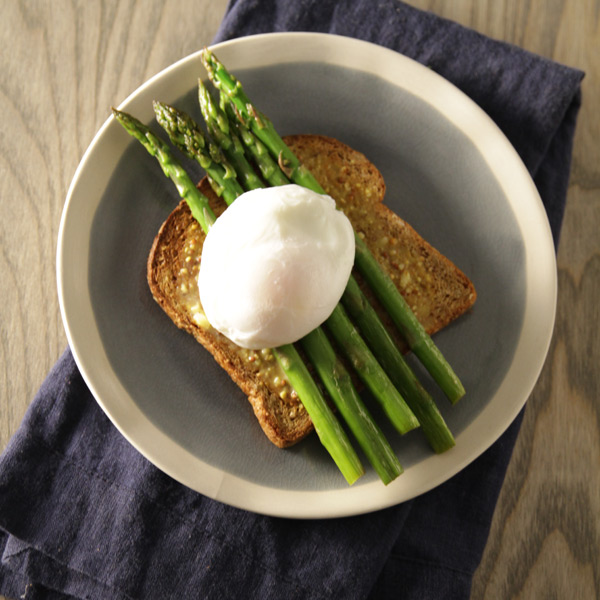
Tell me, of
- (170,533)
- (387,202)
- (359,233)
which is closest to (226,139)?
(359,233)

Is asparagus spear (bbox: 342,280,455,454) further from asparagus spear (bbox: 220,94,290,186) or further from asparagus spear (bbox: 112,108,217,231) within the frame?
asparagus spear (bbox: 112,108,217,231)

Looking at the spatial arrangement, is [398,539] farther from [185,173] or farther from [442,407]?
[185,173]

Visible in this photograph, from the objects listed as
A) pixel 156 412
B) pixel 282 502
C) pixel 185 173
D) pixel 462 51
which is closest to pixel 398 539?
pixel 282 502

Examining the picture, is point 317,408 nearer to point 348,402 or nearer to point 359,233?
point 348,402

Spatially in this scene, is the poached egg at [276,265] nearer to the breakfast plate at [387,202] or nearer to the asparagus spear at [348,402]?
the asparagus spear at [348,402]

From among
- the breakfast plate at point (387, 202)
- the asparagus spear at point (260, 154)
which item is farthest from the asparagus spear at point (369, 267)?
the breakfast plate at point (387, 202)
